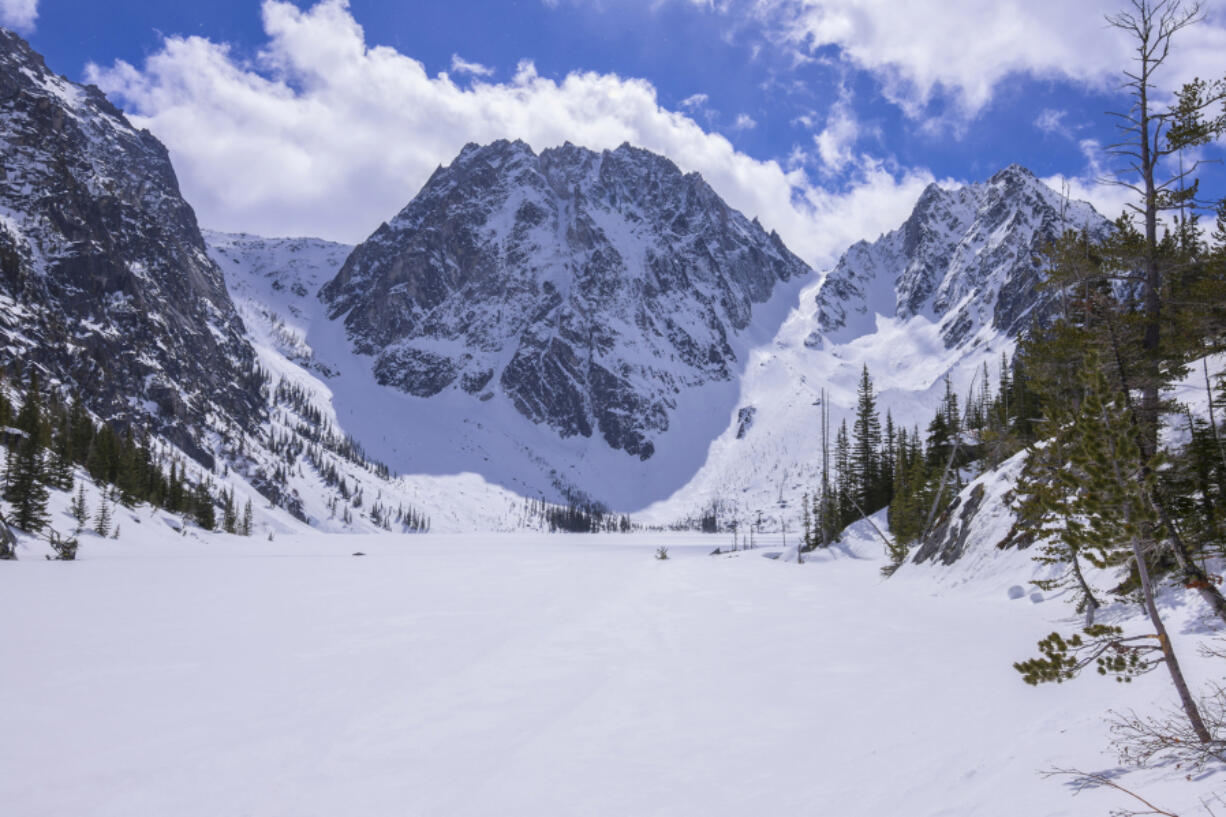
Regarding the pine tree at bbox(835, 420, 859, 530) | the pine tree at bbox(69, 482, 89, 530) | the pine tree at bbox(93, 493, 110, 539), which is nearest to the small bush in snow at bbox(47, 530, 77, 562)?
the pine tree at bbox(69, 482, 89, 530)

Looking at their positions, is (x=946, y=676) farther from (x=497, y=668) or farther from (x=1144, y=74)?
(x=1144, y=74)

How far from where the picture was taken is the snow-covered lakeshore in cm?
770

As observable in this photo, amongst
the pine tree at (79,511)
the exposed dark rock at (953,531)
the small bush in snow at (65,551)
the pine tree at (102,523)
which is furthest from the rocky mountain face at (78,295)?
the exposed dark rock at (953,531)

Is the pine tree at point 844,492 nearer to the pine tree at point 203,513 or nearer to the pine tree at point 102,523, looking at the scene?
the pine tree at point 102,523

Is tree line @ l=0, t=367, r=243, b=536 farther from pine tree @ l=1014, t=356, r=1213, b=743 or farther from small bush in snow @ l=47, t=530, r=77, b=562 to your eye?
pine tree @ l=1014, t=356, r=1213, b=743

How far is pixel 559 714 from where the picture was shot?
11281 mm

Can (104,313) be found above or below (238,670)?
above

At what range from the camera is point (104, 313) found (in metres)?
164

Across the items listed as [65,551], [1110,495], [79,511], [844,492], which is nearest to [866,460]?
[844,492]

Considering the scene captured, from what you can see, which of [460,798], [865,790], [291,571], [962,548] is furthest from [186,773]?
[291,571]

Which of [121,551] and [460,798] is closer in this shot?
[460,798]

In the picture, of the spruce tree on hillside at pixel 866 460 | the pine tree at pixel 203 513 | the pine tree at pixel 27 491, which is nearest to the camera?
the pine tree at pixel 27 491

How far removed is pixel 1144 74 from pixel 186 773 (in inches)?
864

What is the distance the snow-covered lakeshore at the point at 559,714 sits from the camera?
7.70 meters
